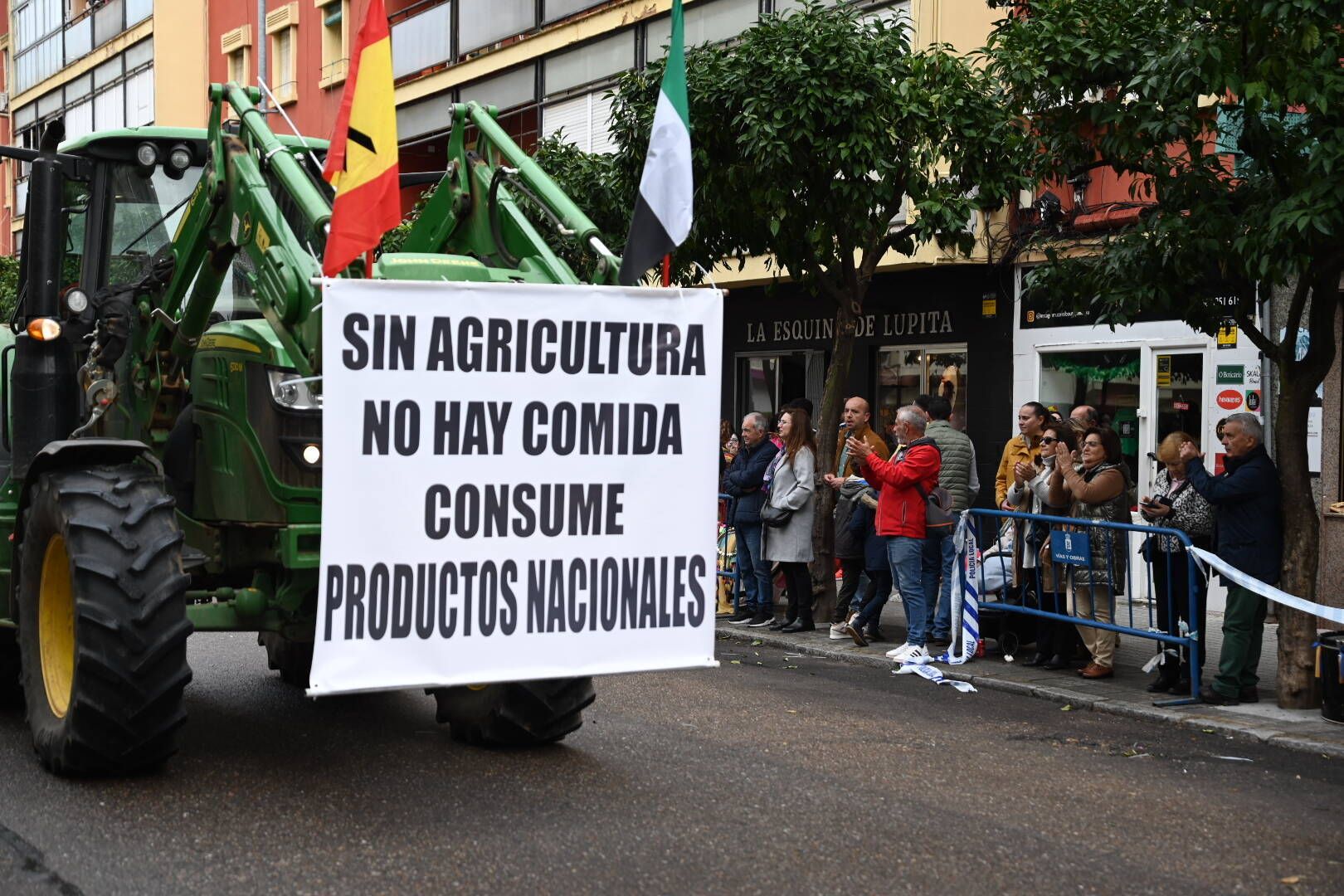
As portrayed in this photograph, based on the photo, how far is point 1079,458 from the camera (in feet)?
35.7

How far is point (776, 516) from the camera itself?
12.8 m

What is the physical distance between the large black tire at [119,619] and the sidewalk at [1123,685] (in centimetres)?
537

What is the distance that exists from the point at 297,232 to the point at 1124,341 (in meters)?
11.3

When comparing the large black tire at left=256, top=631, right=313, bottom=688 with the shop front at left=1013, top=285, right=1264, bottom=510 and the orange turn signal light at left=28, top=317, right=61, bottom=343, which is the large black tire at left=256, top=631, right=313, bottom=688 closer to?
the orange turn signal light at left=28, top=317, right=61, bottom=343

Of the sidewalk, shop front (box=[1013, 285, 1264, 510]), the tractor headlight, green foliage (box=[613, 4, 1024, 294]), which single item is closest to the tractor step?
the tractor headlight

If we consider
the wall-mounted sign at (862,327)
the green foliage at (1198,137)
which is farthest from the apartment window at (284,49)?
the green foliage at (1198,137)

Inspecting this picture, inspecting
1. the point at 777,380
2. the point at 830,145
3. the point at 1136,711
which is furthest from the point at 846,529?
the point at 777,380

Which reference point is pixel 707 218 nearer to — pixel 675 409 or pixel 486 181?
pixel 486 181

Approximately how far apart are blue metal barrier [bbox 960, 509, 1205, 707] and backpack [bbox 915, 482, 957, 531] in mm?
382

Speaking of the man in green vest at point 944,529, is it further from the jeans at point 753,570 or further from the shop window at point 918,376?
the shop window at point 918,376

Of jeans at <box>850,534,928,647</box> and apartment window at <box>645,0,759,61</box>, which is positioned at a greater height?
apartment window at <box>645,0,759,61</box>

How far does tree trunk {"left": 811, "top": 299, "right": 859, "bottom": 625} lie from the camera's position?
13086 millimetres

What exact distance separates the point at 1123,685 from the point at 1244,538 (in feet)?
4.37

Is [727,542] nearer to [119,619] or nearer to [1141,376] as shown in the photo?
[1141,376]
